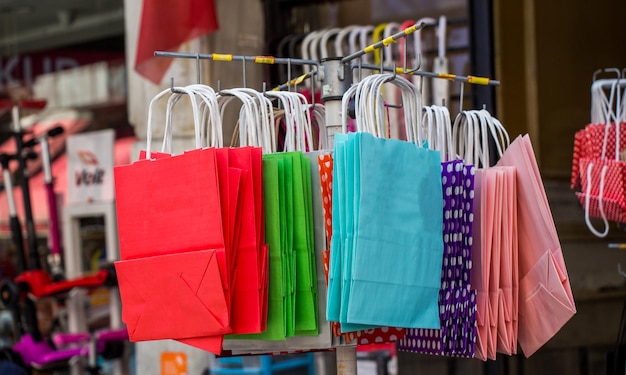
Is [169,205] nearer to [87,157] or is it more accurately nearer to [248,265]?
[248,265]

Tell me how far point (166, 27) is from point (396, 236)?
119 inches

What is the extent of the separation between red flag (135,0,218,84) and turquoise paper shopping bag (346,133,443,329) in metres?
2.87

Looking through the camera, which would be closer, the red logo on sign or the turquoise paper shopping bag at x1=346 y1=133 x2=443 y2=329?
the turquoise paper shopping bag at x1=346 y1=133 x2=443 y2=329

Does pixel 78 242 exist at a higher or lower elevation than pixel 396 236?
lower

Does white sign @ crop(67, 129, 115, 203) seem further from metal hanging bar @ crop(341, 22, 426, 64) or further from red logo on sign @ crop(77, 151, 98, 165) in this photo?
metal hanging bar @ crop(341, 22, 426, 64)

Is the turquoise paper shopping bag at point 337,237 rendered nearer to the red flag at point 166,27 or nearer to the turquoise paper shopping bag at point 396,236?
the turquoise paper shopping bag at point 396,236

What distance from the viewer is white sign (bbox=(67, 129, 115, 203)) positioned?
24.8 feet

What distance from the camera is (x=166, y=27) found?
548 centimetres

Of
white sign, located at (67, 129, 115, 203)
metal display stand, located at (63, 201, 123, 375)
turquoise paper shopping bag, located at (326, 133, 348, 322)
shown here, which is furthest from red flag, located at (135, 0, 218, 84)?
turquoise paper shopping bag, located at (326, 133, 348, 322)

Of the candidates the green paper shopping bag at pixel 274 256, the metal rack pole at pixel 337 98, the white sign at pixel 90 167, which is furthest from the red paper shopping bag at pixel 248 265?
the white sign at pixel 90 167

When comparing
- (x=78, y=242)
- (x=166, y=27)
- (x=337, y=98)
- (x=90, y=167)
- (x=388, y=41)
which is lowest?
(x=78, y=242)

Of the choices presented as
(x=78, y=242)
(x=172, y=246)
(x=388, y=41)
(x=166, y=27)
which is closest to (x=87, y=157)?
(x=78, y=242)

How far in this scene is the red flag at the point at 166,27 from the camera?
5.43m

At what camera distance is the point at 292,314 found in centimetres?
298
